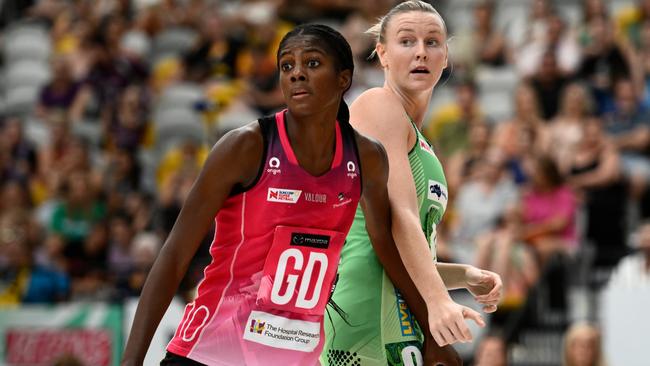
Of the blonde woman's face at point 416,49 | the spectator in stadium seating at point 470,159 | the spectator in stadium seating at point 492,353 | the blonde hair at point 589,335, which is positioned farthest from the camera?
the spectator in stadium seating at point 470,159

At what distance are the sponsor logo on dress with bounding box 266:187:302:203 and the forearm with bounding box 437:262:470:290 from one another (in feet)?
3.48

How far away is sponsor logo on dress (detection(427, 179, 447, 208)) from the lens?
4539 mm

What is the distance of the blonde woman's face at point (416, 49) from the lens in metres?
4.51

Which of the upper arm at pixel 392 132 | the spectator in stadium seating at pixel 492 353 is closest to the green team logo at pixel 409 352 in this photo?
the upper arm at pixel 392 132

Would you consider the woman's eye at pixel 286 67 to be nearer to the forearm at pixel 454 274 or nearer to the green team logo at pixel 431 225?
the green team logo at pixel 431 225

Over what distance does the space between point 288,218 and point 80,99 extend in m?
9.94

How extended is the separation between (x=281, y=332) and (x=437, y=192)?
1058 millimetres

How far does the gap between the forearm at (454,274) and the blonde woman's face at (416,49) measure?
724mm

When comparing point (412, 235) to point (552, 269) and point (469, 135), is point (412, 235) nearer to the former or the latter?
point (552, 269)

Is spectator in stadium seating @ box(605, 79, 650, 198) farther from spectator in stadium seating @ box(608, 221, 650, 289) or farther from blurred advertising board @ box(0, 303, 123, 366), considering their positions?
blurred advertising board @ box(0, 303, 123, 366)

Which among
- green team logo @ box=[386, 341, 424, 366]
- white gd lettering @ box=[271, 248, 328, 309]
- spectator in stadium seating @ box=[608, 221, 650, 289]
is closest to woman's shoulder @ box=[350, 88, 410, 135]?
white gd lettering @ box=[271, 248, 328, 309]

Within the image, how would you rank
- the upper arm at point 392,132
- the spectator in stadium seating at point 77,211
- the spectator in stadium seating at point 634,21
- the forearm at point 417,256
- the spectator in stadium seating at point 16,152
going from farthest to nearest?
the spectator in stadium seating at point 16,152 < the spectator in stadium seating at point 634,21 < the spectator in stadium seating at point 77,211 < the upper arm at point 392,132 < the forearm at point 417,256

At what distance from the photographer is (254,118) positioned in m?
12.3

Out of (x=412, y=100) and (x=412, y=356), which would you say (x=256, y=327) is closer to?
(x=412, y=356)
